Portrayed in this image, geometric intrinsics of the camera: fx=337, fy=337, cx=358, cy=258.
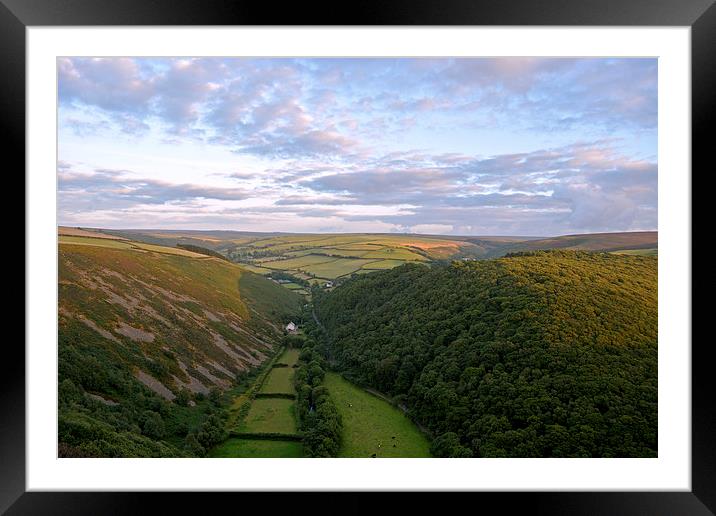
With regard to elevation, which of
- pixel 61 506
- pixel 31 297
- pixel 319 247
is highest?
pixel 319 247

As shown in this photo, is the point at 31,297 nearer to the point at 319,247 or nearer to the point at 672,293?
the point at 672,293

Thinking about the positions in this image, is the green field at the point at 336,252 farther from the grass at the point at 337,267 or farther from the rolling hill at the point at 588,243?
the rolling hill at the point at 588,243

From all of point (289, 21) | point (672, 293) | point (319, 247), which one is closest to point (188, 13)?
point (289, 21)

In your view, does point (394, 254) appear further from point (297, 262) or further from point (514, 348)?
point (514, 348)

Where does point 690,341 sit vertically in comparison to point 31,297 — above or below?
below

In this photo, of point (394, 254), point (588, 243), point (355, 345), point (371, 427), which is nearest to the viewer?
point (371, 427)

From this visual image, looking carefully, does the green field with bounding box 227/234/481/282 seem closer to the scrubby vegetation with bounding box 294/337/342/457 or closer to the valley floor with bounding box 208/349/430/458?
the scrubby vegetation with bounding box 294/337/342/457

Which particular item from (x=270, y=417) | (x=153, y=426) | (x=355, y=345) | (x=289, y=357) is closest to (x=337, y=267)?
(x=355, y=345)
